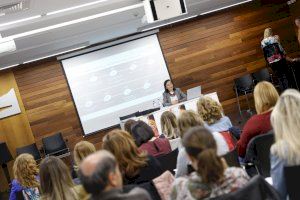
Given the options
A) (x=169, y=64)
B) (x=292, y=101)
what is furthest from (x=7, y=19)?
(x=169, y=64)

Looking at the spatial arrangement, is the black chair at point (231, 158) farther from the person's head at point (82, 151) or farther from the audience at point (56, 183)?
the person's head at point (82, 151)

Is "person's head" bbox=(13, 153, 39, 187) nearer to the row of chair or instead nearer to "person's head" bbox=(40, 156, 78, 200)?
"person's head" bbox=(40, 156, 78, 200)

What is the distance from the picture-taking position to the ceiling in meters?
6.47

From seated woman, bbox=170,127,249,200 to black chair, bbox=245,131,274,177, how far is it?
3.72 ft

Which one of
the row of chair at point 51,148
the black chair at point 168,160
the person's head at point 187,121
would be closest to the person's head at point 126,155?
the person's head at point 187,121

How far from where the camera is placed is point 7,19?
6.38 metres

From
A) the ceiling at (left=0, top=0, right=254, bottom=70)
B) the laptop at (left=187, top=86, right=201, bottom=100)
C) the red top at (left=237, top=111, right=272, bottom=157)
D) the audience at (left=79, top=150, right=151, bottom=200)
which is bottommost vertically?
the red top at (left=237, top=111, right=272, bottom=157)

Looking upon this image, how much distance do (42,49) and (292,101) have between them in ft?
25.1

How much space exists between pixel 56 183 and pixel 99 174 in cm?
131

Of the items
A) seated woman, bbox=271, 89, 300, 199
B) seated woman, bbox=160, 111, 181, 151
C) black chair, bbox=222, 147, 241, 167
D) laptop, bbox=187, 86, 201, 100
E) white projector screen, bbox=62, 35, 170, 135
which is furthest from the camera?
white projector screen, bbox=62, 35, 170, 135

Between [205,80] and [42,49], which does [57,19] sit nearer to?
[42,49]

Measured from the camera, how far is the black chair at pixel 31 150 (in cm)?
1012

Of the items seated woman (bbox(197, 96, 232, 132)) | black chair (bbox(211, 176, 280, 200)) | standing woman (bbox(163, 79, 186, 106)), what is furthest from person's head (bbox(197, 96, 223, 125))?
standing woman (bbox(163, 79, 186, 106))

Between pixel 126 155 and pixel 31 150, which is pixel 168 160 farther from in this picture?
pixel 31 150
